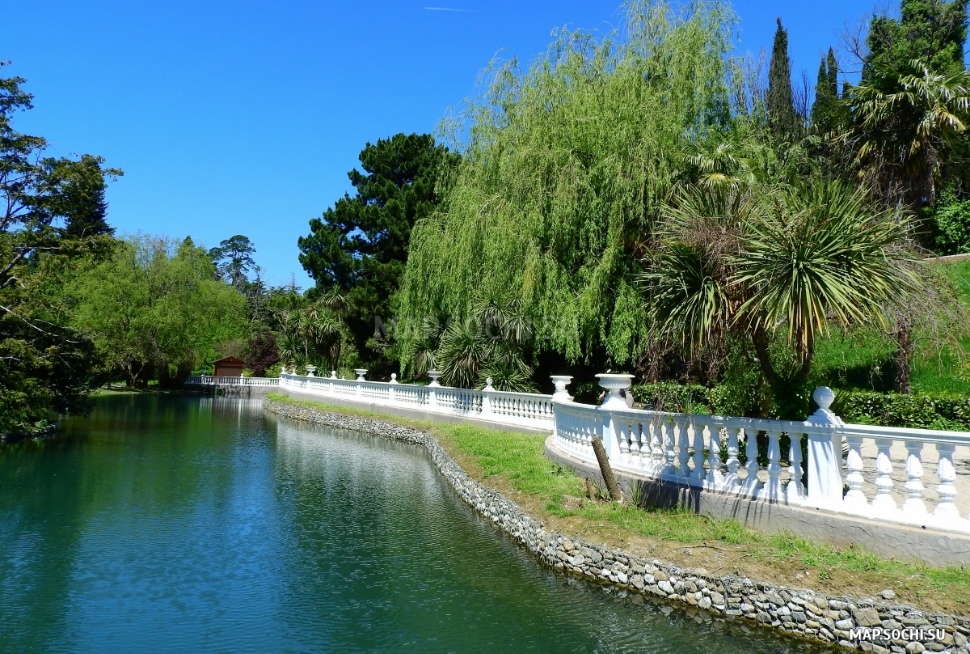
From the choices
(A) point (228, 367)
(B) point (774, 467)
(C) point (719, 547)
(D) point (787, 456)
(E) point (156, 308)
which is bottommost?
(C) point (719, 547)

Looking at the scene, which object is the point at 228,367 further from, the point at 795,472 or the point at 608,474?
the point at 795,472

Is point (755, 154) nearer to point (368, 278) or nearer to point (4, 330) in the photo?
point (4, 330)

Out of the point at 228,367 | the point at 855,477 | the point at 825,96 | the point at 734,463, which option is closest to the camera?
the point at 855,477

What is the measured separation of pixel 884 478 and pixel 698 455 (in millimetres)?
2166

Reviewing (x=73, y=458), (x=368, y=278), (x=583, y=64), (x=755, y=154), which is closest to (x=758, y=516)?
(x=755, y=154)

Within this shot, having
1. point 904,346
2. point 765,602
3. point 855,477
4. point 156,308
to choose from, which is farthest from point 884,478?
point 156,308

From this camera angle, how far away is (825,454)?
6.29m

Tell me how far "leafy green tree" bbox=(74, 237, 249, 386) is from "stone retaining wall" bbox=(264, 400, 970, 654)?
38.2 metres

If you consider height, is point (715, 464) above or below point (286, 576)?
above

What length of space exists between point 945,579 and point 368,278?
33.6 meters

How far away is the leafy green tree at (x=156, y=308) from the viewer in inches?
1662

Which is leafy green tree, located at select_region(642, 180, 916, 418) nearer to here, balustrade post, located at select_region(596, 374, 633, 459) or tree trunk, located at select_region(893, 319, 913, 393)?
tree trunk, located at select_region(893, 319, 913, 393)

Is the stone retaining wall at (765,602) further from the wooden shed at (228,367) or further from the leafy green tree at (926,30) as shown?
the wooden shed at (228,367)

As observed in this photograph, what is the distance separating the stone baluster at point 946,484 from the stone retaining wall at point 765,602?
3.35ft
